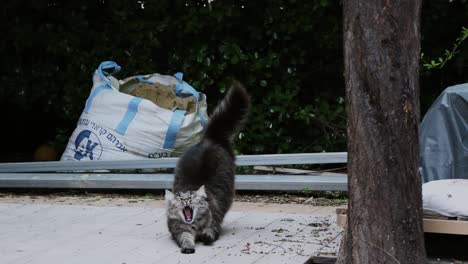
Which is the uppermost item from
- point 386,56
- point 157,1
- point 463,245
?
point 157,1

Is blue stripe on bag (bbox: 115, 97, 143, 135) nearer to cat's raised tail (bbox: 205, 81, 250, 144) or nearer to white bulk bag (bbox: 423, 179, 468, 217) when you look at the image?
cat's raised tail (bbox: 205, 81, 250, 144)

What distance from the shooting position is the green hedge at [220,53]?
7.84 m

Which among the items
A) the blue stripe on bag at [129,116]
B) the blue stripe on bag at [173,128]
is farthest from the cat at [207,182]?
the blue stripe on bag at [129,116]

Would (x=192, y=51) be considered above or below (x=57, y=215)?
above

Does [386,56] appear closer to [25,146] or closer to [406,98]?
[406,98]

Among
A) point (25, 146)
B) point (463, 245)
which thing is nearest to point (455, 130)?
point (463, 245)

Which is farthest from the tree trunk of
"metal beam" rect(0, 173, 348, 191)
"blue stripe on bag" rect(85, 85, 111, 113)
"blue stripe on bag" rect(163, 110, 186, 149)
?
"blue stripe on bag" rect(85, 85, 111, 113)

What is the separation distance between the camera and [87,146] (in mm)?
7289

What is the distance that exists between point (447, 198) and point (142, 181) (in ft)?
10.6

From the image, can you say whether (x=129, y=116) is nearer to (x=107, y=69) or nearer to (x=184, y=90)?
(x=184, y=90)

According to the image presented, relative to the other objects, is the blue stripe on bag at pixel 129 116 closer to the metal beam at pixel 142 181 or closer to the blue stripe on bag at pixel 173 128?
the blue stripe on bag at pixel 173 128

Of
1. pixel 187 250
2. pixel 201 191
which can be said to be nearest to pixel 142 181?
pixel 201 191

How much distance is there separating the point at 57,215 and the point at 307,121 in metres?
3.13

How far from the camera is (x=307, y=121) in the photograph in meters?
7.79
